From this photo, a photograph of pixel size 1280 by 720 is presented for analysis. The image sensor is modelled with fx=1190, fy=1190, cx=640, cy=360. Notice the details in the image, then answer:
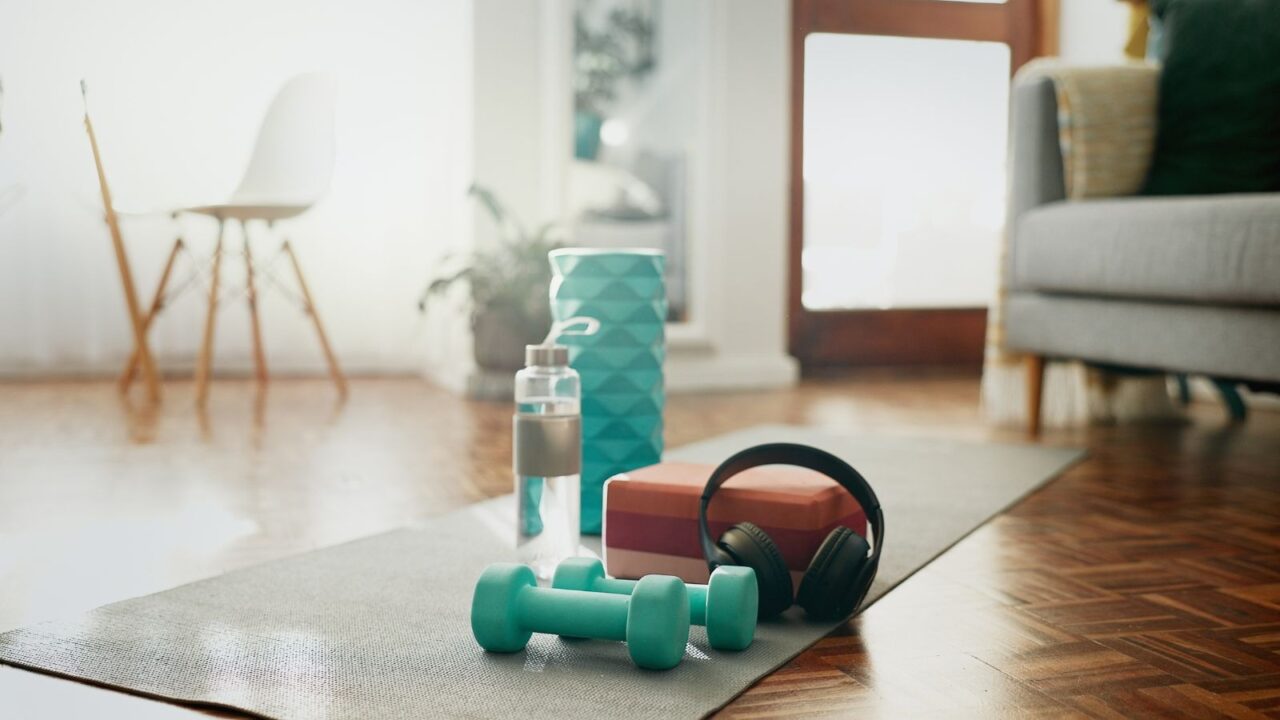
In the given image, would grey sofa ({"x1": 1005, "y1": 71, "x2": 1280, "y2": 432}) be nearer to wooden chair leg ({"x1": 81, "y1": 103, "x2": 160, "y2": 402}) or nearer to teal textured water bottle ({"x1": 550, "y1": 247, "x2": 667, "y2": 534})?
teal textured water bottle ({"x1": 550, "y1": 247, "x2": 667, "y2": 534})

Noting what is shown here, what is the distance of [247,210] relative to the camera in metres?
3.31

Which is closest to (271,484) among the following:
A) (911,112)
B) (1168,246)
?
(1168,246)

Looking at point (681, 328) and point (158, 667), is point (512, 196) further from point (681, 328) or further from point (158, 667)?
point (158, 667)

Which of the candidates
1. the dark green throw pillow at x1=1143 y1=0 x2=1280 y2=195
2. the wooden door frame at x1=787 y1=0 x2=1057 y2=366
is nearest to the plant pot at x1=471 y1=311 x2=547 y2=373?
the wooden door frame at x1=787 y1=0 x2=1057 y2=366

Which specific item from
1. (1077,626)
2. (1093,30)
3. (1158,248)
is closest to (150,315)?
(1158,248)

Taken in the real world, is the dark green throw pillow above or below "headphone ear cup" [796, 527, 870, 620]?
above

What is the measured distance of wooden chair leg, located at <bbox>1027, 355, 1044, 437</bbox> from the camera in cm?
274

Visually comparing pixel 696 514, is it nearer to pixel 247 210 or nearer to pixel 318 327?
pixel 247 210

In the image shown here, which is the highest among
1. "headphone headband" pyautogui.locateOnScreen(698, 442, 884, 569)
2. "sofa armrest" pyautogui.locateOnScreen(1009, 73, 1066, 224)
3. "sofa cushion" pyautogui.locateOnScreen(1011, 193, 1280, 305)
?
"sofa armrest" pyautogui.locateOnScreen(1009, 73, 1066, 224)

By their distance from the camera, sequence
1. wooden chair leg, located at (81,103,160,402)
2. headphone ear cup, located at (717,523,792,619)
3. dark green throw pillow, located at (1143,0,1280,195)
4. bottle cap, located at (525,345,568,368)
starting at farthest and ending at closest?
wooden chair leg, located at (81,103,160,402) → dark green throw pillow, located at (1143,0,1280,195) → bottle cap, located at (525,345,568,368) → headphone ear cup, located at (717,523,792,619)

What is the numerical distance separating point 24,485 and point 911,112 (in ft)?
10.8

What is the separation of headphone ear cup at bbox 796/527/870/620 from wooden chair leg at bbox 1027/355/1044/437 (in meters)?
1.66

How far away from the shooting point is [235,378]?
3924mm

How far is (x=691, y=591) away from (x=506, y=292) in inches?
90.0
